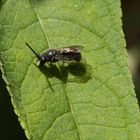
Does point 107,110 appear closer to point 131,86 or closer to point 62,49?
point 131,86

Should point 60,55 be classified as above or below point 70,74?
above

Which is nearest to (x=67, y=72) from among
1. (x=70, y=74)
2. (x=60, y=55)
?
(x=70, y=74)

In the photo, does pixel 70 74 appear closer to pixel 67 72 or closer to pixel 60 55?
pixel 67 72

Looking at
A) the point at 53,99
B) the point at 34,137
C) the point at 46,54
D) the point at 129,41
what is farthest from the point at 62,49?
the point at 129,41

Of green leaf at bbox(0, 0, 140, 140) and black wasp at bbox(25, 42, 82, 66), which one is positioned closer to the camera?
green leaf at bbox(0, 0, 140, 140)

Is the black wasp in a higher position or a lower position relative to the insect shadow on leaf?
higher

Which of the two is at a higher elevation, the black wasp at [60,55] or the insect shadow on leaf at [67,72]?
the black wasp at [60,55]
